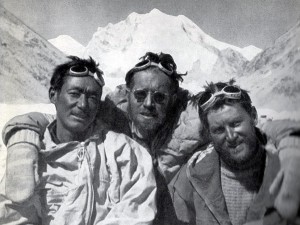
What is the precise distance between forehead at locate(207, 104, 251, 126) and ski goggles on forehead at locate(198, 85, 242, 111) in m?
0.04

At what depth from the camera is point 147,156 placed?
203cm

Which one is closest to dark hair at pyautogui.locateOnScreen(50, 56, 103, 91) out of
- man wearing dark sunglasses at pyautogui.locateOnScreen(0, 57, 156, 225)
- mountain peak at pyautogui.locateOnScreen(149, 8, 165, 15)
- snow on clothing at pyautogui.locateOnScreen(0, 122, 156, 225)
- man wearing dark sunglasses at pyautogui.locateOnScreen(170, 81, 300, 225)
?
man wearing dark sunglasses at pyautogui.locateOnScreen(0, 57, 156, 225)

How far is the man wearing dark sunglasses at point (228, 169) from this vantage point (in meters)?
1.95

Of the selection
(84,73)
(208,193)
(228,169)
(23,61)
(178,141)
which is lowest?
(208,193)

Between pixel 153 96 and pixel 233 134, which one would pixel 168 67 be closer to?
pixel 153 96

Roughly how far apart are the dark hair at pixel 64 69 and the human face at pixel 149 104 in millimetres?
196

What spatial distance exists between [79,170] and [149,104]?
43 centimetres

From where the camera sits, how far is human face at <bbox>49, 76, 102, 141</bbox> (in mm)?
2008

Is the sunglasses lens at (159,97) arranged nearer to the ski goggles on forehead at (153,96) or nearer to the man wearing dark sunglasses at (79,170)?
the ski goggles on forehead at (153,96)

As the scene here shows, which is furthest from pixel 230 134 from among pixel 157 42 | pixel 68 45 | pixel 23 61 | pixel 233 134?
pixel 23 61

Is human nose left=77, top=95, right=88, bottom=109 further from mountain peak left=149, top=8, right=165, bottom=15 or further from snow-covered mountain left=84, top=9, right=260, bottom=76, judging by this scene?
mountain peak left=149, top=8, right=165, bottom=15

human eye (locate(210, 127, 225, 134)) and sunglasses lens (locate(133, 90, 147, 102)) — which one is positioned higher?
sunglasses lens (locate(133, 90, 147, 102))

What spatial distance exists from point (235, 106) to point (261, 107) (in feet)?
0.62

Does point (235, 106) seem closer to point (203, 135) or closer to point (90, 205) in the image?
point (203, 135)
